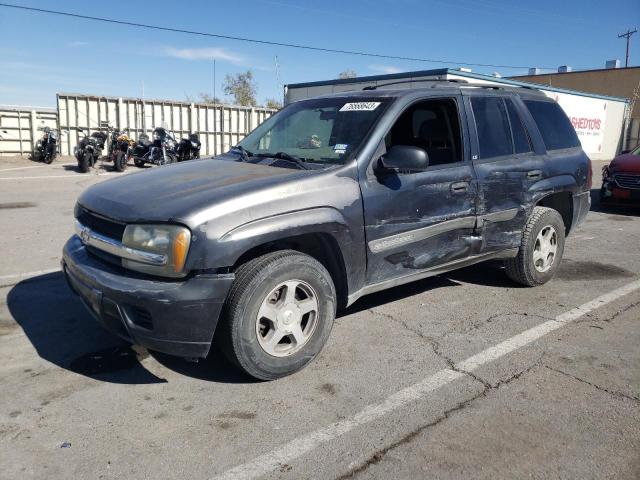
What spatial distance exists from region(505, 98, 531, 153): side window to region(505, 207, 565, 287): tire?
0.61 m

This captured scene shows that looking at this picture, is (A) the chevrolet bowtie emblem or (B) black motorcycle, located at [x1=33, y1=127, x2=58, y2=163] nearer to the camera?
(A) the chevrolet bowtie emblem

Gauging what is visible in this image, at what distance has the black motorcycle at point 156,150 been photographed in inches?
667

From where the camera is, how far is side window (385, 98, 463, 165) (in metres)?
4.38

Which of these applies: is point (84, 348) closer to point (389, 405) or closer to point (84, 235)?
point (84, 235)

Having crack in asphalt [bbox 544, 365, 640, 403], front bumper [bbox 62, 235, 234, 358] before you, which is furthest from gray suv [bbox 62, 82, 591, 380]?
crack in asphalt [bbox 544, 365, 640, 403]

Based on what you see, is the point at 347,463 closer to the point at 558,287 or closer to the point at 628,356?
the point at 628,356

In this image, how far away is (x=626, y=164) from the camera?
10531 millimetres

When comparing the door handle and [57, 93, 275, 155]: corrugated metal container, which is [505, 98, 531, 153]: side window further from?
[57, 93, 275, 155]: corrugated metal container

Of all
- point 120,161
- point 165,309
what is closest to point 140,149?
point 120,161

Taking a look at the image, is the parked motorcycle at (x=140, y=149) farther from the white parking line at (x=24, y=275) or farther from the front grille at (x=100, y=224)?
the front grille at (x=100, y=224)

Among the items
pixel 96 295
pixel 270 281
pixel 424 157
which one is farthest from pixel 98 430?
pixel 424 157

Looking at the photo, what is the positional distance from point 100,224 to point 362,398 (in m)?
1.97

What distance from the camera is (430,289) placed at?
5.30 metres

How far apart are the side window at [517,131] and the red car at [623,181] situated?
6.68 m
